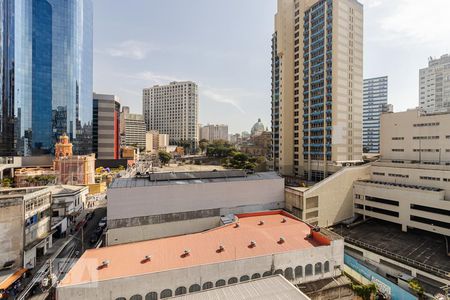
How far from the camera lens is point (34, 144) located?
81750 mm

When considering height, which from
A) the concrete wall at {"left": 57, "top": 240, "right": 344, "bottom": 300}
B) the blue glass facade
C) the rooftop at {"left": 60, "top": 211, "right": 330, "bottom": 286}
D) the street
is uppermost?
the blue glass facade

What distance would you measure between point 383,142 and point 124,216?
2361 inches

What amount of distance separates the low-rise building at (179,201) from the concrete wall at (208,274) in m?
12.9

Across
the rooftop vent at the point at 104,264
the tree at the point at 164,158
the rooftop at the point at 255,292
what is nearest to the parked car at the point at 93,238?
the rooftop vent at the point at 104,264

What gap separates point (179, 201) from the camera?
3516 centimetres

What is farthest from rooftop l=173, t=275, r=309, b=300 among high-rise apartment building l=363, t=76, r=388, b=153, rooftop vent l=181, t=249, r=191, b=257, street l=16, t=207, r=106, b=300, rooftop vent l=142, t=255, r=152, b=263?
high-rise apartment building l=363, t=76, r=388, b=153

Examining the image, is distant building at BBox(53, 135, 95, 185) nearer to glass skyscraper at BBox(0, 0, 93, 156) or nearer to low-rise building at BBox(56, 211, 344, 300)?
Answer: glass skyscraper at BBox(0, 0, 93, 156)

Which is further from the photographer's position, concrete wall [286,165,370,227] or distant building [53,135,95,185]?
distant building [53,135,95,185]

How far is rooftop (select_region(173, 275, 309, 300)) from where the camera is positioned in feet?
58.1

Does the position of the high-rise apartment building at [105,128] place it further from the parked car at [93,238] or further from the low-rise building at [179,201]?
the low-rise building at [179,201]

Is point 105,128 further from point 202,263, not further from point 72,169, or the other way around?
point 202,263

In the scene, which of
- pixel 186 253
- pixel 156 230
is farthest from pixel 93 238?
pixel 186 253

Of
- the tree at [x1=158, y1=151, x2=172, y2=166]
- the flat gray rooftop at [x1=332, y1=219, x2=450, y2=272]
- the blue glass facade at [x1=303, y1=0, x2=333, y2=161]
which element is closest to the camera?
the flat gray rooftop at [x1=332, y1=219, x2=450, y2=272]

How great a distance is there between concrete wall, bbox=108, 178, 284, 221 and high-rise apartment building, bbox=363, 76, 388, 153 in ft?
448
